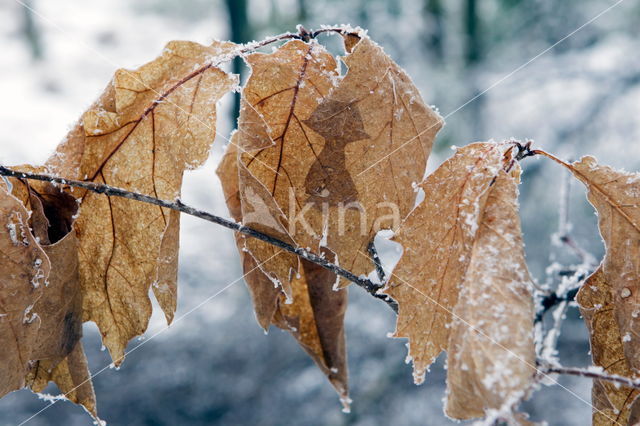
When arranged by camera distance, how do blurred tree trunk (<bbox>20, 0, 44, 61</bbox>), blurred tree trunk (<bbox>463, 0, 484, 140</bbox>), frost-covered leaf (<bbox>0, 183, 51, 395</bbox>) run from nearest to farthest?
frost-covered leaf (<bbox>0, 183, 51, 395</bbox>), blurred tree trunk (<bbox>463, 0, 484, 140</bbox>), blurred tree trunk (<bbox>20, 0, 44, 61</bbox>)

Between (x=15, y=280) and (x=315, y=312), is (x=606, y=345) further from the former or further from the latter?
(x=15, y=280)

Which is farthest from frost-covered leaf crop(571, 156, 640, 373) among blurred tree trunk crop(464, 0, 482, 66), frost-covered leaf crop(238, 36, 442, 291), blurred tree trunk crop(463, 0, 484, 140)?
blurred tree trunk crop(464, 0, 482, 66)

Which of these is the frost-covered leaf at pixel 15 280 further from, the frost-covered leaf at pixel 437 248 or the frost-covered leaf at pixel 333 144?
the frost-covered leaf at pixel 437 248

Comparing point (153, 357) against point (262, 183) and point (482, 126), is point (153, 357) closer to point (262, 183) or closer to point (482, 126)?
point (262, 183)

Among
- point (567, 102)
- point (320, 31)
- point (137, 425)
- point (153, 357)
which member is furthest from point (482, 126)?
point (320, 31)

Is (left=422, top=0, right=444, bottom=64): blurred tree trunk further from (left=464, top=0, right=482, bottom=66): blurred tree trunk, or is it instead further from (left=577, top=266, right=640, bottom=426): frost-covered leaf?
(left=577, top=266, right=640, bottom=426): frost-covered leaf

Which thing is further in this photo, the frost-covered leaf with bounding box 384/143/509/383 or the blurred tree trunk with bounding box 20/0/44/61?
the blurred tree trunk with bounding box 20/0/44/61

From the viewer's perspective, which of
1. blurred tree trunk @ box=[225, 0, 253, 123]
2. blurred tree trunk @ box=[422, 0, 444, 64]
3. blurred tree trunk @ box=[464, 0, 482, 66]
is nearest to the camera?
blurred tree trunk @ box=[225, 0, 253, 123]
